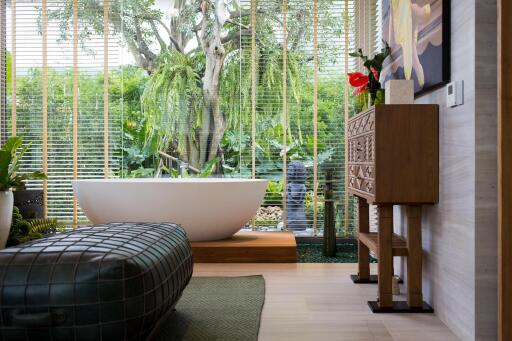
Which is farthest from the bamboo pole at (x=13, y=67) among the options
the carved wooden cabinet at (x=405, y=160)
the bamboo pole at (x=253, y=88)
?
the carved wooden cabinet at (x=405, y=160)

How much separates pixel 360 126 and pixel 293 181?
5.97ft

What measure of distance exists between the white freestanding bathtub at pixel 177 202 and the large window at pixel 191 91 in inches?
30.6

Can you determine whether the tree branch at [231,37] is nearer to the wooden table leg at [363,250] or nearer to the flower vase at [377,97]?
the flower vase at [377,97]

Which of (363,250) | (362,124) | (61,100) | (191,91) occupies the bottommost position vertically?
(363,250)

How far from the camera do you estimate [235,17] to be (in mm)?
4898

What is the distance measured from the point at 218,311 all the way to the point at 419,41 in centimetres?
168

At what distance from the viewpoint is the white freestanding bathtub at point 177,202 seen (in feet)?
12.5

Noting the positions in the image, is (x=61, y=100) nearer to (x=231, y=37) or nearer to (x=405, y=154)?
(x=231, y=37)

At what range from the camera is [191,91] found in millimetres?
4984

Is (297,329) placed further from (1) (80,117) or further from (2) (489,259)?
(1) (80,117)

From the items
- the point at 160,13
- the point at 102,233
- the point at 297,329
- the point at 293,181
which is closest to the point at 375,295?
the point at 297,329

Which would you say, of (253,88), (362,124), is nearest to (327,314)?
(362,124)

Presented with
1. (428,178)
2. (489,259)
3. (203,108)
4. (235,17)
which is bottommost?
(489,259)

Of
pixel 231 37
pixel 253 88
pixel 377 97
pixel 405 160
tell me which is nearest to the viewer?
pixel 405 160
